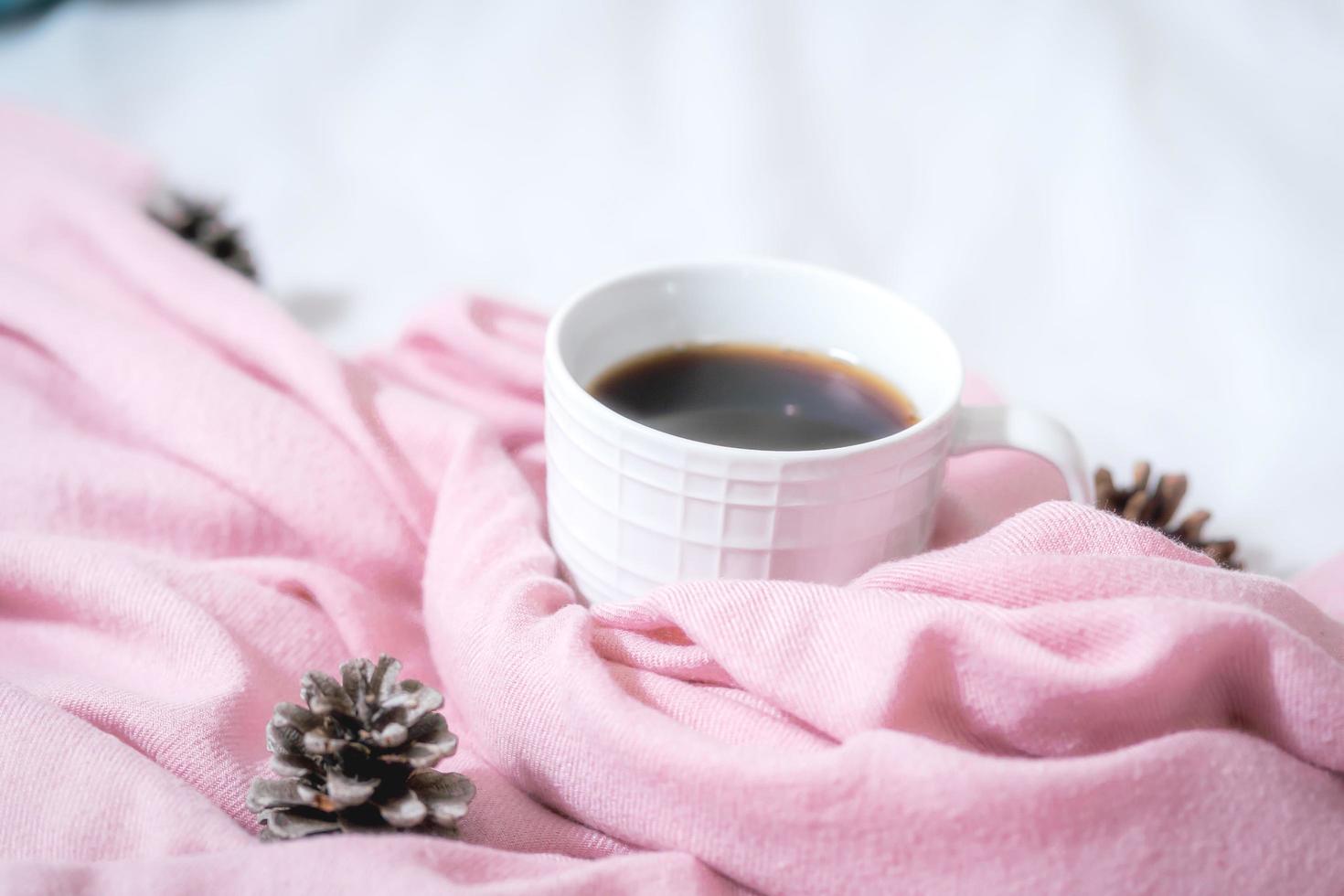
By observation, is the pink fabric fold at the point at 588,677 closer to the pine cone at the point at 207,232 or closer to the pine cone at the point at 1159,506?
the pine cone at the point at 1159,506

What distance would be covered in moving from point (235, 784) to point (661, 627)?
0.71ft

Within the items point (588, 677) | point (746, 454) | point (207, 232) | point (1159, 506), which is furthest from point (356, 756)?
point (207, 232)

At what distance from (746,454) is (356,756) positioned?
0.22 m

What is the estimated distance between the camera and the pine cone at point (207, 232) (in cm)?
99

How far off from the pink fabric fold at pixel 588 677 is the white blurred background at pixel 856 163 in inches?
14.1

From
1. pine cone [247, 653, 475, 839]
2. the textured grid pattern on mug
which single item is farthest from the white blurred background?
pine cone [247, 653, 475, 839]

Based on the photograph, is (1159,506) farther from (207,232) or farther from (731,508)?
(207,232)

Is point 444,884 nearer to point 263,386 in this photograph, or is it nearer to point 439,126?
point 263,386

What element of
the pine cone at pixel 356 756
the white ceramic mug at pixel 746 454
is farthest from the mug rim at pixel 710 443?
the pine cone at pixel 356 756

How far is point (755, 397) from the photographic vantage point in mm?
686

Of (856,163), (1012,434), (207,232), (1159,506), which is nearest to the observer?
(1012,434)

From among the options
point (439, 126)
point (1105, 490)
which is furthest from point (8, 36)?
point (1105, 490)

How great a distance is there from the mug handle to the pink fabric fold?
0.07m

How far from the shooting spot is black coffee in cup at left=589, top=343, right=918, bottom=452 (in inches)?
25.5
